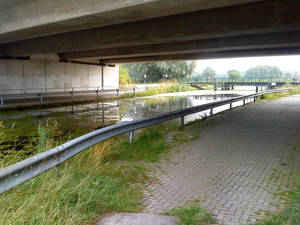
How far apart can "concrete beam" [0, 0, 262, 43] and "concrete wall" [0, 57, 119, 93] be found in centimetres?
1086

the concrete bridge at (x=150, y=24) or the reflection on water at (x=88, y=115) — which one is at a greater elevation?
the concrete bridge at (x=150, y=24)

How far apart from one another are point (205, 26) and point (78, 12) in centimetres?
521

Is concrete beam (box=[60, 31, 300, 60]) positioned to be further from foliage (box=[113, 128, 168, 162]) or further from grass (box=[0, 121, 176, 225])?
grass (box=[0, 121, 176, 225])

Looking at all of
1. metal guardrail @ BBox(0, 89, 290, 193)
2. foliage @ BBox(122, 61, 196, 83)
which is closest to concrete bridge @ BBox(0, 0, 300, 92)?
metal guardrail @ BBox(0, 89, 290, 193)

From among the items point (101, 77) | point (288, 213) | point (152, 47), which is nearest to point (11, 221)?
point (288, 213)

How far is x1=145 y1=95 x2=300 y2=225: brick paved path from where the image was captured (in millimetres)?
4147

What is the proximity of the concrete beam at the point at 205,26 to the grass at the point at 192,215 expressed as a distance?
28.8 feet

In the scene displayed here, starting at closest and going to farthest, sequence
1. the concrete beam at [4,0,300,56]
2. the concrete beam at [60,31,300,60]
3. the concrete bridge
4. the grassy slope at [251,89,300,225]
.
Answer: the grassy slope at [251,89,300,225] → the concrete bridge → the concrete beam at [4,0,300,56] → the concrete beam at [60,31,300,60]

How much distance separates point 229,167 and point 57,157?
3.55 m

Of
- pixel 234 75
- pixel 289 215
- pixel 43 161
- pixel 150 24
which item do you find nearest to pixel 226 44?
pixel 150 24

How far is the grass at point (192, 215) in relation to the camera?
3534 millimetres

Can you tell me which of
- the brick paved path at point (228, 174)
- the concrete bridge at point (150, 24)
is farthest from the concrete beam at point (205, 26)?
the brick paved path at point (228, 174)

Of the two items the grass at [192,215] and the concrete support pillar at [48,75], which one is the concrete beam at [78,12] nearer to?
the grass at [192,215]

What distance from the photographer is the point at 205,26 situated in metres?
11.7
